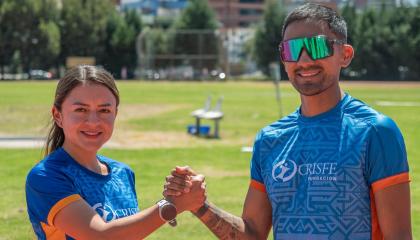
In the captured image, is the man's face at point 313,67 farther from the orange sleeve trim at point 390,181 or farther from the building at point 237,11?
the building at point 237,11

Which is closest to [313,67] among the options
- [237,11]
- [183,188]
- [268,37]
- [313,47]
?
[313,47]

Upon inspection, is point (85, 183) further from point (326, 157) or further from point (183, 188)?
point (326, 157)

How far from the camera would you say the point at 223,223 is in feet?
10.8

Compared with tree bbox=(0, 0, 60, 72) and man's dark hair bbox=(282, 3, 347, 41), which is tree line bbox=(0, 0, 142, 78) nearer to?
tree bbox=(0, 0, 60, 72)

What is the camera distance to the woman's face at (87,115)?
3018 millimetres

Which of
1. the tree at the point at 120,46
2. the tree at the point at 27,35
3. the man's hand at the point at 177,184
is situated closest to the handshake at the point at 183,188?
the man's hand at the point at 177,184

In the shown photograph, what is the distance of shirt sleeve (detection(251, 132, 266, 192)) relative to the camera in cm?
317

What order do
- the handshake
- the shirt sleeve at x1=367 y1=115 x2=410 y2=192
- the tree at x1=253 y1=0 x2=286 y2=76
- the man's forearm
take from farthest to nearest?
the tree at x1=253 y1=0 x2=286 y2=76 < the man's forearm < the handshake < the shirt sleeve at x1=367 y1=115 x2=410 y2=192

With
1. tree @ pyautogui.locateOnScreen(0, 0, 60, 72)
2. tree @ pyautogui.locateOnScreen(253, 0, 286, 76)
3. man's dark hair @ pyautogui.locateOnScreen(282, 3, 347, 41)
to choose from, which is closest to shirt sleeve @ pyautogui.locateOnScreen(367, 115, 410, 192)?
man's dark hair @ pyautogui.locateOnScreen(282, 3, 347, 41)

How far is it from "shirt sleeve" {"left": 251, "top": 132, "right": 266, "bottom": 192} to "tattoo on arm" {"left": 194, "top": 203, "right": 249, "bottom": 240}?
0.62ft

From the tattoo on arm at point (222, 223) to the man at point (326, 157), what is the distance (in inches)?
7.4

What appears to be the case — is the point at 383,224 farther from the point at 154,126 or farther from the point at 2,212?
the point at 154,126

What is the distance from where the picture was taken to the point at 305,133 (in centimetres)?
296

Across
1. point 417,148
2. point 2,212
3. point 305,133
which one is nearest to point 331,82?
point 305,133
